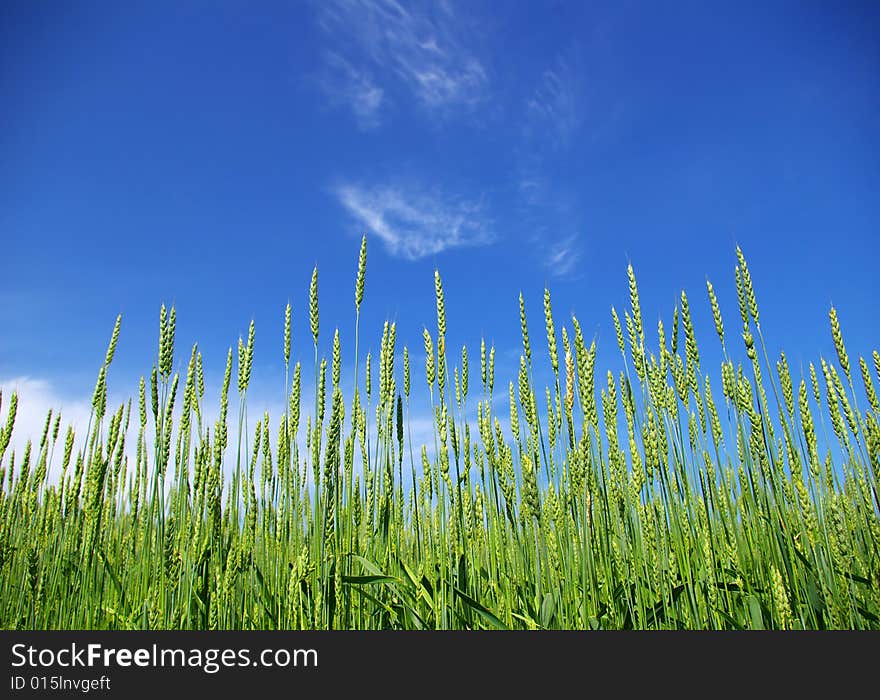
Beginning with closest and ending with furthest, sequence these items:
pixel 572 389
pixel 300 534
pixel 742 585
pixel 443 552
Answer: pixel 443 552 < pixel 742 585 < pixel 572 389 < pixel 300 534

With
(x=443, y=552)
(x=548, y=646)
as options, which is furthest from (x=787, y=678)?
(x=443, y=552)

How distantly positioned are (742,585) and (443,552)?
3.91 ft

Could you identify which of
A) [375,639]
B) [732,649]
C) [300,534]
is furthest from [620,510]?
[300,534]

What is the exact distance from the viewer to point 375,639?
1.33 m

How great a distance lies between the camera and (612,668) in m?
1.30

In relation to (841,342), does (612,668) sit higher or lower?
lower

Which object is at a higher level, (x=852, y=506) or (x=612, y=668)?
(x=852, y=506)

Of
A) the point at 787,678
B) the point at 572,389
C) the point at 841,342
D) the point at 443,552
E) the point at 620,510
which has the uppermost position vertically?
the point at 841,342

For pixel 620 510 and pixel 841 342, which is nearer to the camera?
pixel 620 510

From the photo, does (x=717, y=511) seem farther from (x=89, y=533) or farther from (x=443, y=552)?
(x=89, y=533)

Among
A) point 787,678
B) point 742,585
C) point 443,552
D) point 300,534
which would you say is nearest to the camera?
point 787,678

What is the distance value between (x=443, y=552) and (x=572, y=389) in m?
0.84

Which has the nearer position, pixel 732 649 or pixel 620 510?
pixel 732 649

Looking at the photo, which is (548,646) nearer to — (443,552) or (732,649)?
(443,552)
